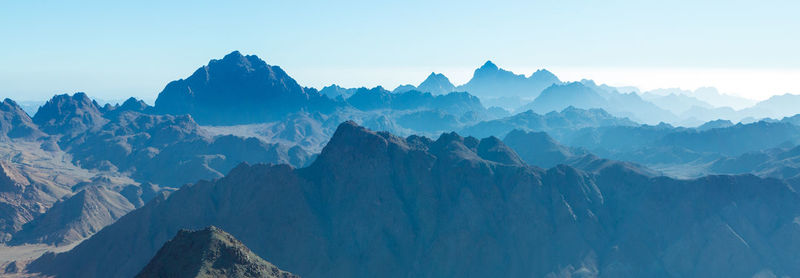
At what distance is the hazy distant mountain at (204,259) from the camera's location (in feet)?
232

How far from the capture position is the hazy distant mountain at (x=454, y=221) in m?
140

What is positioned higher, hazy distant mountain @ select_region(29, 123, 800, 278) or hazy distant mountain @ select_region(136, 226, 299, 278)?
hazy distant mountain @ select_region(136, 226, 299, 278)

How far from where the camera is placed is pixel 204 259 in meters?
71.2

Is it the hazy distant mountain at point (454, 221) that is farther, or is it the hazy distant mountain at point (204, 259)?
the hazy distant mountain at point (454, 221)

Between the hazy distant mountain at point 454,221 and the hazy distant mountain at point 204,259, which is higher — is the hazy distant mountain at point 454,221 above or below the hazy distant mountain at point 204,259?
below

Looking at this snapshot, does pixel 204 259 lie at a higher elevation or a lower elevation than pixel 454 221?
higher

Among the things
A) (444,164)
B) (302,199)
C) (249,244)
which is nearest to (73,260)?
(249,244)

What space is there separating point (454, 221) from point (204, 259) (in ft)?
282

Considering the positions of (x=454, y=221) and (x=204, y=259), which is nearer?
(x=204, y=259)

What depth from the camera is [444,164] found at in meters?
164

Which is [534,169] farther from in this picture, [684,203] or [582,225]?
[684,203]

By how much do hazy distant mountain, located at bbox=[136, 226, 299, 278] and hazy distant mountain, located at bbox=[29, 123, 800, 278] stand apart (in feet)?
201

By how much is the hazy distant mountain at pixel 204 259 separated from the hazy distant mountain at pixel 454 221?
61.2m

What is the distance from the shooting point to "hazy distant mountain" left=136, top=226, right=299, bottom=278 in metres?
70.8
